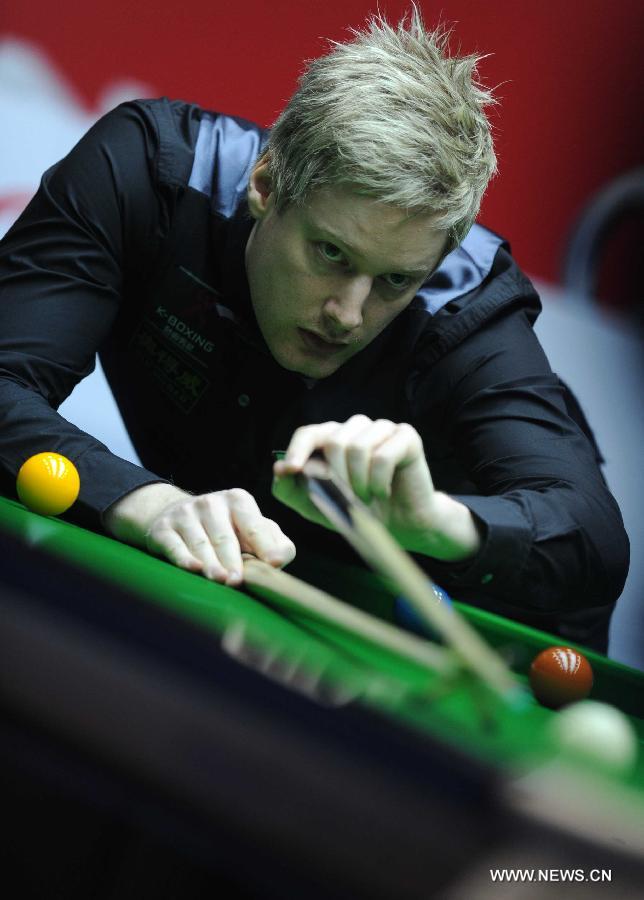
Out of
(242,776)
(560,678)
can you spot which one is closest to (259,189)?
(560,678)

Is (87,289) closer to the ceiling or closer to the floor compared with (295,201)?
closer to the floor

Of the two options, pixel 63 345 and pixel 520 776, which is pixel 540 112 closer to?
pixel 63 345

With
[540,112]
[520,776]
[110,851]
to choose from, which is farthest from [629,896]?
[540,112]

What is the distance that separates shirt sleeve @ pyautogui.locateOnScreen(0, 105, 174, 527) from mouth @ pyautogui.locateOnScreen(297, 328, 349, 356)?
0.41m

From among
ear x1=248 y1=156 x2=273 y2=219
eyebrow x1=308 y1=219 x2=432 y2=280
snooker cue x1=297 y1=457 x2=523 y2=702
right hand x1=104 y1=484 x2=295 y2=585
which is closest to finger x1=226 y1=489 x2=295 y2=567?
right hand x1=104 y1=484 x2=295 y2=585

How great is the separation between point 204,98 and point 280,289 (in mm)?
1816

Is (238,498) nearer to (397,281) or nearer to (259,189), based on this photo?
(397,281)

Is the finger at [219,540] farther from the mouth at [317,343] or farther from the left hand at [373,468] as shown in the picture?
the mouth at [317,343]

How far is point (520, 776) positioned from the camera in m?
0.61

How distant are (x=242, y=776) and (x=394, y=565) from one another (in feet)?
1.96

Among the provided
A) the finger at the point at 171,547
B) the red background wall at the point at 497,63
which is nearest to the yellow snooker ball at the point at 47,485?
the finger at the point at 171,547

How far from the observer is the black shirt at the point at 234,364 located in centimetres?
198

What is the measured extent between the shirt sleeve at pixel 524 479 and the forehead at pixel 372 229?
14.3 inches

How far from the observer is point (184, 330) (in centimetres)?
240
